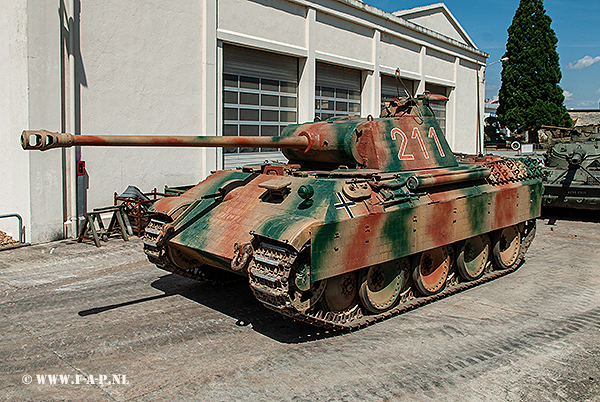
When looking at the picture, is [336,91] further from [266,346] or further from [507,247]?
[266,346]

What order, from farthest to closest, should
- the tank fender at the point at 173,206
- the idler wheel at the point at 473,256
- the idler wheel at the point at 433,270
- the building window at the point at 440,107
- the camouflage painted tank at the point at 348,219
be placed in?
the building window at the point at 440,107
the idler wheel at the point at 473,256
the idler wheel at the point at 433,270
the tank fender at the point at 173,206
the camouflage painted tank at the point at 348,219

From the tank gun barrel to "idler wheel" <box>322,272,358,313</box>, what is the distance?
2.31 m

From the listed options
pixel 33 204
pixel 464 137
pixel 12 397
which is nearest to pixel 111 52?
pixel 33 204

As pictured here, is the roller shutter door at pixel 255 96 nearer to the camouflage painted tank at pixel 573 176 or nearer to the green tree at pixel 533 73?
the camouflage painted tank at pixel 573 176

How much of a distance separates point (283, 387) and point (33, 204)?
868 centimetres

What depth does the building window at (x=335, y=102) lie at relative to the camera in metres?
19.4

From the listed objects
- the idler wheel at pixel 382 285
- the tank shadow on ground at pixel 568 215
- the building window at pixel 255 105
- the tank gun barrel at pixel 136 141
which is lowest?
the idler wheel at pixel 382 285

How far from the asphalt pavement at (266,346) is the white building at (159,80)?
3.67m

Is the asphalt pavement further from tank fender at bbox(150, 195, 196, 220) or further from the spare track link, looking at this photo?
tank fender at bbox(150, 195, 196, 220)

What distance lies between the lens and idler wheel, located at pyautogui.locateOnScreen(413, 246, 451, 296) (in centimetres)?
863

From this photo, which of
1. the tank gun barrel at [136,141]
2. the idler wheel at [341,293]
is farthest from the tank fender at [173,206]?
the idler wheel at [341,293]

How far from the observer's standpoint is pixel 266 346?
262 inches

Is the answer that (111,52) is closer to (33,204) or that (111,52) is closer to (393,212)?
(33,204)

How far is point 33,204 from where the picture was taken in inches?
469
